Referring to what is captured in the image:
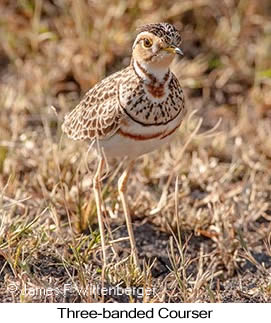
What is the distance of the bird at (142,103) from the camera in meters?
3.56

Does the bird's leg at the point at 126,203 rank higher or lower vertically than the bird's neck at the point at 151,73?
lower

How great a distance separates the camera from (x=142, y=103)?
358 centimetres

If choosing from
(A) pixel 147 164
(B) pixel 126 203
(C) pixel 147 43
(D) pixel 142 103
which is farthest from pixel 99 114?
(A) pixel 147 164

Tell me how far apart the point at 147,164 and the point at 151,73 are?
1173mm

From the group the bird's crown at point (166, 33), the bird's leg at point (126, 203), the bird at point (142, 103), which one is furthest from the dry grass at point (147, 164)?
the bird's crown at point (166, 33)

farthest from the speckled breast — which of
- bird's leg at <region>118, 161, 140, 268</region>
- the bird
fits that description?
bird's leg at <region>118, 161, 140, 268</region>

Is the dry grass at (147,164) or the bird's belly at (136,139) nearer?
the bird's belly at (136,139)

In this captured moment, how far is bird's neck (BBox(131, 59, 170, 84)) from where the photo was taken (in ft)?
11.9

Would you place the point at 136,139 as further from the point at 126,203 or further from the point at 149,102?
the point at 126,203

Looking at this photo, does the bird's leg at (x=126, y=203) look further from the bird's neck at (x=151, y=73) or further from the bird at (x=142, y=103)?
the bird's neck at (x=151, y=73)

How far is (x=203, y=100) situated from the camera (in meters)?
5.54

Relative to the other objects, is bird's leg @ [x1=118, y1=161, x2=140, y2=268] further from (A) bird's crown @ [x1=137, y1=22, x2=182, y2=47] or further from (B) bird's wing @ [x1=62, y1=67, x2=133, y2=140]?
(A) bird's crown @ [x1=137, y1=22, x2=182, y2=47]

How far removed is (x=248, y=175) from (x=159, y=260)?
974 mm

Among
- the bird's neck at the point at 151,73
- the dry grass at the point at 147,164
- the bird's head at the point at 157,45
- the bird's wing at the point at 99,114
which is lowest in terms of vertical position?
the dry grass at the point at 147,164
